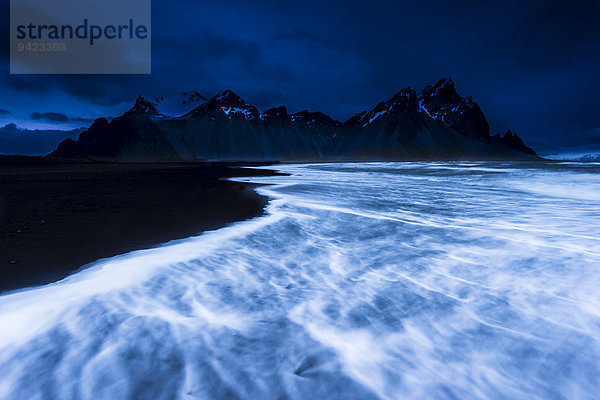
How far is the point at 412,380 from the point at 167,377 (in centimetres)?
169

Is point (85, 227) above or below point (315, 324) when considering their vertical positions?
above

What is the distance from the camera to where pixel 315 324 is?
106 inches

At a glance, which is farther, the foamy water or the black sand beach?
the black sand beach

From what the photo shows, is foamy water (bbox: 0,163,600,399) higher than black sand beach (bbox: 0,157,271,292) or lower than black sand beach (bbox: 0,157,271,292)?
lower

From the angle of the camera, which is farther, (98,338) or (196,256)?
(196,256)

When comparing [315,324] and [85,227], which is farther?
[85,227]

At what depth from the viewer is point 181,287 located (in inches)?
134

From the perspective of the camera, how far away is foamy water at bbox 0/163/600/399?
1.99 m

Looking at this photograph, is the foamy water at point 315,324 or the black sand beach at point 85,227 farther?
the black sand beach at point 85,227

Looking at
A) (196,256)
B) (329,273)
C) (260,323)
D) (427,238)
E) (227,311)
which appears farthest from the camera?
(427,238)

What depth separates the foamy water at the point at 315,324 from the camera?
1986 mm

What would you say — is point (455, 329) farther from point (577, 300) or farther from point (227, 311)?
point (227, 311)

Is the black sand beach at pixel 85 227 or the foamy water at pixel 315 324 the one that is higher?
the black sand beach at pixel 85 227

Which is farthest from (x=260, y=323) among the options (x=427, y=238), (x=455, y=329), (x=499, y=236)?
(x=499, y=236)
